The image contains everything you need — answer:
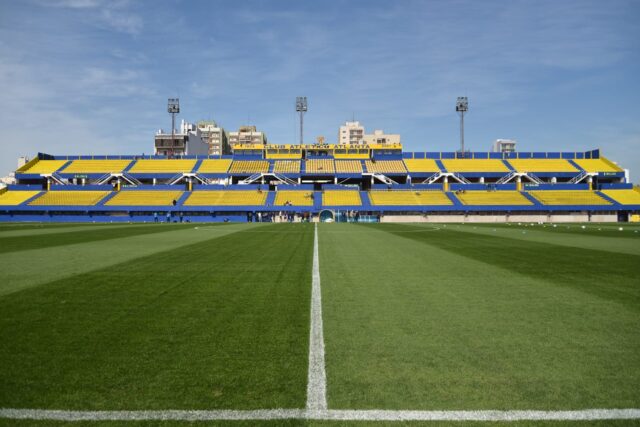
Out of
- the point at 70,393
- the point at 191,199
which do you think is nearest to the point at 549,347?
the point at 70,393

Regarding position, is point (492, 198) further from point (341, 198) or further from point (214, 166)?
point (214, 166)

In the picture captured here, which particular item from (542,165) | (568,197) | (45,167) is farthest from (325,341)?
(45,167)

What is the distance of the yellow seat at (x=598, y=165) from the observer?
209ft

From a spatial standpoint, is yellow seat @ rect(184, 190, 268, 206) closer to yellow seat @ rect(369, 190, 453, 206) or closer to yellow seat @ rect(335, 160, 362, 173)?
yellow seat @ rect(335, 160, 362, 173)

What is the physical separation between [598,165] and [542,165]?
853cm

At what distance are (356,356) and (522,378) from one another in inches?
58.7

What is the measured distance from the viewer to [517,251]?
14578 mm

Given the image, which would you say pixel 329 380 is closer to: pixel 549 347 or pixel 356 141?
pixel 549 347

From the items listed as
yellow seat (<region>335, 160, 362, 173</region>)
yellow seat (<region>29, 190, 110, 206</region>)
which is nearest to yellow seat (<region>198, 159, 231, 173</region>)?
yellow seat (<region>29, 190, 110, 206</region>)

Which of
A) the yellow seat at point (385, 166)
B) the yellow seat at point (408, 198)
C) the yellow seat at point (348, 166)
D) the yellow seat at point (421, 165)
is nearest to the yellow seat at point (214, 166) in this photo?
the yellow seat at point (348, 166)

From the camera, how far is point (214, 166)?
68.5m

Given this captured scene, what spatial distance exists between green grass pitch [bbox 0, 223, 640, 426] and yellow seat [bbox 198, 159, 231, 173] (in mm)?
59366

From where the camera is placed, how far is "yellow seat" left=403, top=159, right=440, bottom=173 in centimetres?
6612

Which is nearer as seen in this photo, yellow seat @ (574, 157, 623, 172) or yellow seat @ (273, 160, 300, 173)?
yellow seat @ (574, 157, 623, 172)
